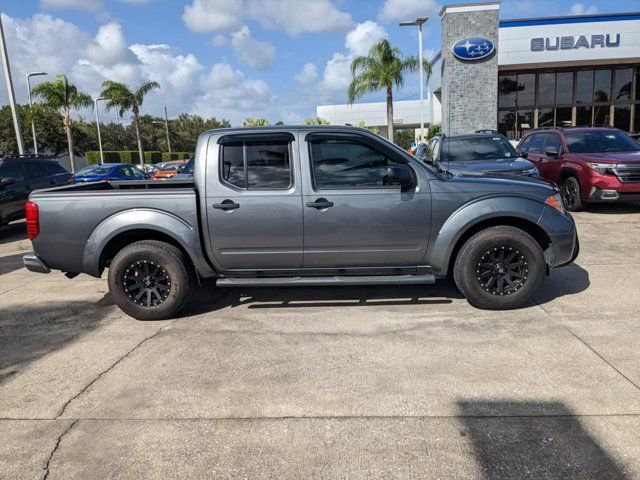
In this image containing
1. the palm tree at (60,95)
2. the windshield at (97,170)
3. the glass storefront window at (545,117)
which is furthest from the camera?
the palm tree at (60,95)

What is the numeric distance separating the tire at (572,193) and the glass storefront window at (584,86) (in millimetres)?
18047

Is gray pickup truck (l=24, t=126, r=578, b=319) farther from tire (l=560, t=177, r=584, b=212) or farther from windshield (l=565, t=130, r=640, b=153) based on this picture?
windshield (l=565, t=130, r=640, b=153)

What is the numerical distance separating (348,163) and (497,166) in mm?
5175

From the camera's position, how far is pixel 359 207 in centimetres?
472

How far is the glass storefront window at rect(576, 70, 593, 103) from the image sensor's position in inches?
994

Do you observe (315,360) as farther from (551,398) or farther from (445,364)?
(551,398)

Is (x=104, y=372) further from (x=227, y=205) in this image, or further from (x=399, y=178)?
(x=399, y=178)

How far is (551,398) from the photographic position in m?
3.21

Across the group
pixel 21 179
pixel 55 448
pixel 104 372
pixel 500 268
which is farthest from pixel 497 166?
pixel 21 179

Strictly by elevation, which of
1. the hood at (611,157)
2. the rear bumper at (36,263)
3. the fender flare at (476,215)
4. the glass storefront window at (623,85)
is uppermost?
the glass storefront window at (623,85)

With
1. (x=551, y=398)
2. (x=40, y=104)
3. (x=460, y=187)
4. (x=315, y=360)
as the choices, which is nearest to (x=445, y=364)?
(x=551, y=398)

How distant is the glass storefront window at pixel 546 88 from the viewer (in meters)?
25.4

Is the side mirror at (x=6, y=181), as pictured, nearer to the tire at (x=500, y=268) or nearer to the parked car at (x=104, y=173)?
the parked car at (x=104, y=173)

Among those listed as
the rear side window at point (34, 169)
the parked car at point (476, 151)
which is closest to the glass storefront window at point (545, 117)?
the parked car at point (476, 151)
